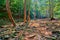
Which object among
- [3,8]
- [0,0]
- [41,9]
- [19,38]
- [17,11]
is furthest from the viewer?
[41,9]

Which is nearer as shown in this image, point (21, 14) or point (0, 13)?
point (0, 13)

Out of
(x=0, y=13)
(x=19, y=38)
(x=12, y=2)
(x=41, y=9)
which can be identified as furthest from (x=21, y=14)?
(x=41, y=9)

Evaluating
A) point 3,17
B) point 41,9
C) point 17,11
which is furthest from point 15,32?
point 41,9

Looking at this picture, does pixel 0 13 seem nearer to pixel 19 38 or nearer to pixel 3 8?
pixel 3 8

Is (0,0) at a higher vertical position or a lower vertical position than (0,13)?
higher

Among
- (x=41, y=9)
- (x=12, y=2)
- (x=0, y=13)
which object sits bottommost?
(x=41, y=9)

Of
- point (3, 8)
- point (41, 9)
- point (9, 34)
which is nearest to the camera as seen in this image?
point (9, 34)

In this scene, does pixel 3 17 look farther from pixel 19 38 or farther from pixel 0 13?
pixel 19 38

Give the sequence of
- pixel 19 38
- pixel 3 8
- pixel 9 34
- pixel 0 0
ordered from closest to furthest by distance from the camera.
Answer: pixel 19 38 < pixel 9 34 < pixel 0 0 < pixel 3 8

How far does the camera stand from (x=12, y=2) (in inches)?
607

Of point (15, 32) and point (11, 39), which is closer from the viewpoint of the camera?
point (11, 39)

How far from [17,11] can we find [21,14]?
784mm

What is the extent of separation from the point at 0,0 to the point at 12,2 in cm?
186

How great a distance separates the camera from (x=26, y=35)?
9.08m
